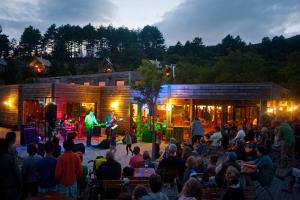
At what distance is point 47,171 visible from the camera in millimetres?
5852

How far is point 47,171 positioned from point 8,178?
25.0 inches

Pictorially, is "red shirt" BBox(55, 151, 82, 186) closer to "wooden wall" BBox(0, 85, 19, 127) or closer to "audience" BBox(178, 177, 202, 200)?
"audience" BBox(178, 177, 202, 200)

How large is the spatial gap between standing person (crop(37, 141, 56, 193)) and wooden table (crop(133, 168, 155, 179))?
1.87 metres

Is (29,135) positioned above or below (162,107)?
below

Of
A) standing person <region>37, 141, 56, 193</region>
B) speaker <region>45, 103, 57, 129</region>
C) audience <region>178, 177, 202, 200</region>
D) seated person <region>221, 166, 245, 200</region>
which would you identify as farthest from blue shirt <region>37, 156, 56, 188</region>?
speaker <region>45, 103, 57, 129</region>

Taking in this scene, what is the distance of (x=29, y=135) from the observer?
1656cm

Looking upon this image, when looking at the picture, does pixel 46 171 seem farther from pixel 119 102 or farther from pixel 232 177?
pixel 119 102

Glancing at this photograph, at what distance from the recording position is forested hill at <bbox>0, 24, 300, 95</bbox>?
1470 inches

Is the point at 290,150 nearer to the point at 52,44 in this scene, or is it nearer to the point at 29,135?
the point at 29,135

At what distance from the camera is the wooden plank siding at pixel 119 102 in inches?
858

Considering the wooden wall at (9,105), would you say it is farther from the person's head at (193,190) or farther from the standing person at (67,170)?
the person's head at (193,190)

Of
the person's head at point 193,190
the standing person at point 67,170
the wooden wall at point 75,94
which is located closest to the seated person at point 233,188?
the person's head at point 193,190

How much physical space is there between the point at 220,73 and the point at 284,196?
101ft

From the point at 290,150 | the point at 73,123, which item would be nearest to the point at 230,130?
the point at 290,150
